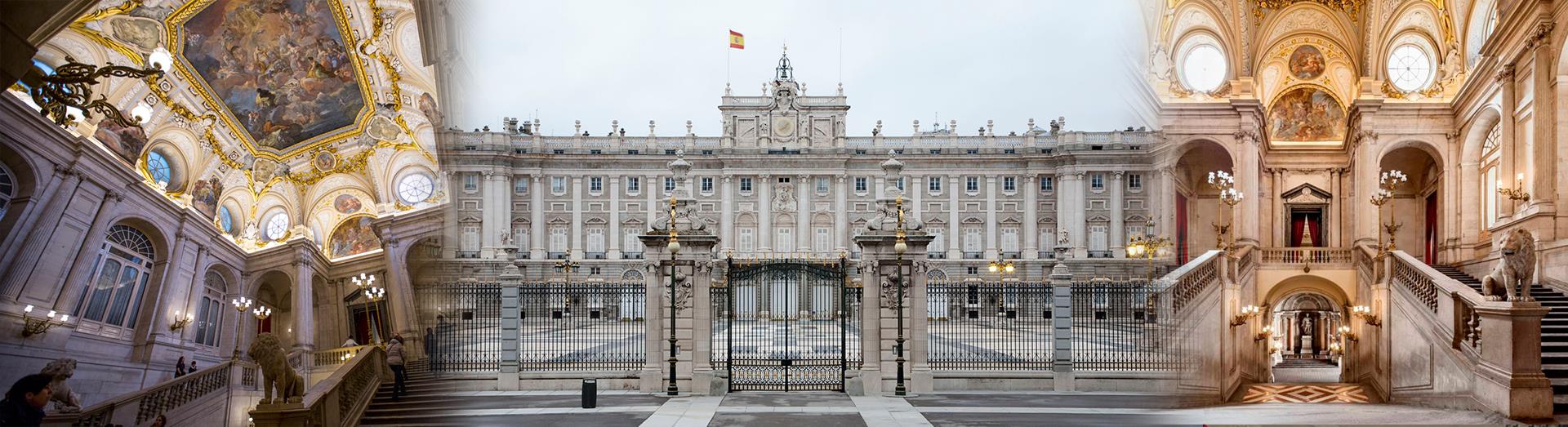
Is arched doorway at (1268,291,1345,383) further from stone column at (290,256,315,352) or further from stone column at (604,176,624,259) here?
stone column at (604,176,624,259)

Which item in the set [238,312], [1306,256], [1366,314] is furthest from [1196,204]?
[238,312]

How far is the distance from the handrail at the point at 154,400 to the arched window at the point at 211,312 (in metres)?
0.19

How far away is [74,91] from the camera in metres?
5.37

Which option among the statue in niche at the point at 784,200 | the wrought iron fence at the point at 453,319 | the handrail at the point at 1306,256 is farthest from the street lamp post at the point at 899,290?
the statue in niche at the point at 784,200

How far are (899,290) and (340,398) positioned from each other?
9106 millimetres

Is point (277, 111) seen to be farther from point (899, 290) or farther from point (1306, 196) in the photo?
point (1306, 196)

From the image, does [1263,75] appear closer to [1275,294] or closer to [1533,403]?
[1275,294]

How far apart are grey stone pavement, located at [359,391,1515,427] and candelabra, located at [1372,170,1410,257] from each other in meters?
9.16

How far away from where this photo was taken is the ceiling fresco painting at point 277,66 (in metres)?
6.41

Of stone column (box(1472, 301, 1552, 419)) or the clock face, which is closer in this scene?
stone column (box(1472, 301, 1552, 419))

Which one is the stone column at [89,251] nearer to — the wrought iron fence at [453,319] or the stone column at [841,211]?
the wrought iron fence at [453,319]

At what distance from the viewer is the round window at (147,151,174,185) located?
20.0 ft

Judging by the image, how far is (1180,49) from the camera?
27641mm

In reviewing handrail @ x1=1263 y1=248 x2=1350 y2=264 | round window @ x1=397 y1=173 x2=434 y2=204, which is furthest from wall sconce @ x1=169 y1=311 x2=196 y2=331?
handrail @ x1=1263 y1=248 x2=1350 y2=264
